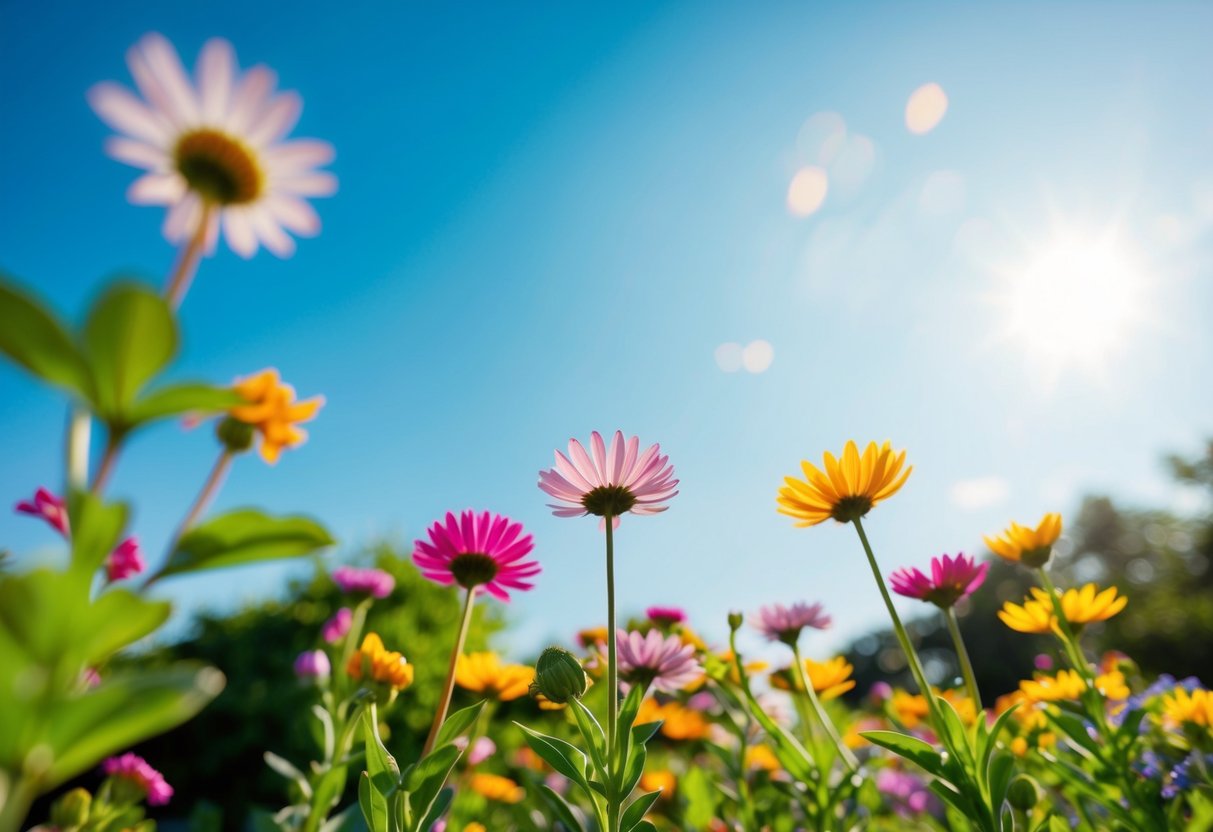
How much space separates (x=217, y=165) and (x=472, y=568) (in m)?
0.78

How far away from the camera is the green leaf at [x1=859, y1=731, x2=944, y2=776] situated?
106 cm

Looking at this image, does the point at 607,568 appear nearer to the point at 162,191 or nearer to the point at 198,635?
the point at 162,191

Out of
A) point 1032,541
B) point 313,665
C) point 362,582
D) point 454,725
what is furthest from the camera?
point 362,582

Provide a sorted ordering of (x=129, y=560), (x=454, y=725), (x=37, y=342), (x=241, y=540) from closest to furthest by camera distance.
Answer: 1. (x=37, y=342)
2. (x=241, y=540)
3. (x=454, y=725)
4. (x=129, y=560)

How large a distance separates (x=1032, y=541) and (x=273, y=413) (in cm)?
170

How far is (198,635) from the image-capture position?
5312 mm

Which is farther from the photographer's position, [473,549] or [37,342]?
[473,549]

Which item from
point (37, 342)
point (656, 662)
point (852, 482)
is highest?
point (852, 482)

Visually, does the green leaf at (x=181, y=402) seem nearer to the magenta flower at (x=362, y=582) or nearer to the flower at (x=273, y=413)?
the flower at (x=273, y=413)

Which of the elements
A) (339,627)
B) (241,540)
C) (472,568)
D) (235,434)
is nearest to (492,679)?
(472,568)

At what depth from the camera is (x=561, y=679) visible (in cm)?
107

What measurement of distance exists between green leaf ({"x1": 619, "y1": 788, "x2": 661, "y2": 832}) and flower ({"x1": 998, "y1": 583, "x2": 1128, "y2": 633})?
1.14 m

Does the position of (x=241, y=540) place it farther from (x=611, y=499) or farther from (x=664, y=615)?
(x=664, y=615)

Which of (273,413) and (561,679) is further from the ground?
(273,413)
